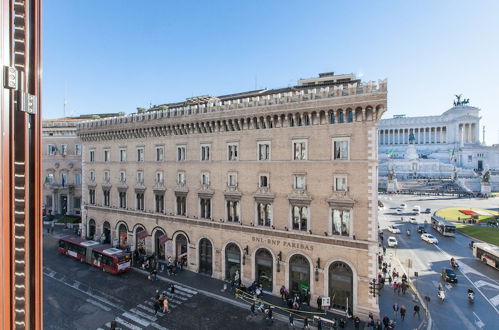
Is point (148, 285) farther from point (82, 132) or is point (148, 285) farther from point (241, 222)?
point (82, 132)

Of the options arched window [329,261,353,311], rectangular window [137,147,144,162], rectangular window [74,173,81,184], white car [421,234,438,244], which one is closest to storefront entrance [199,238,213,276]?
arched window [329,261,353,311]

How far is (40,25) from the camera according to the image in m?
6.78

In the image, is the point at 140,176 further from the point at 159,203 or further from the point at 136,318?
the point at 136,318

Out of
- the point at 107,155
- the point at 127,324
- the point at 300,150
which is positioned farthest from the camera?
the point at 107,155

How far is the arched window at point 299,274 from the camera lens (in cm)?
2703

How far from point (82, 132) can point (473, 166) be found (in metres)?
146

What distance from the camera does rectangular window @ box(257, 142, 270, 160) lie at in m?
29.4

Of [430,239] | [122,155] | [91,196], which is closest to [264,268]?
[122,155]

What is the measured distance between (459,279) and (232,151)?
30.5m

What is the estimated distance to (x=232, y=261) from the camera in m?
31.0

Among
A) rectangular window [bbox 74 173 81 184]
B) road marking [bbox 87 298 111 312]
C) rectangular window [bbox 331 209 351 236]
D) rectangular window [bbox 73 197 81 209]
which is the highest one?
rectangular window [bbox 74 173 81 184]

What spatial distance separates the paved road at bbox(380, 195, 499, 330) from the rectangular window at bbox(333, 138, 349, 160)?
634 inches

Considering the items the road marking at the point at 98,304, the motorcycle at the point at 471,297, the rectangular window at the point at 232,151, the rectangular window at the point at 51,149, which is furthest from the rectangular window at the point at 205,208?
the rectangular window at the point at 51,149

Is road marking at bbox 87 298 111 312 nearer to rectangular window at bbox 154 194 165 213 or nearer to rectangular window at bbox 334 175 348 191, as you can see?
rectangular window at bbox 154 194 165 213
